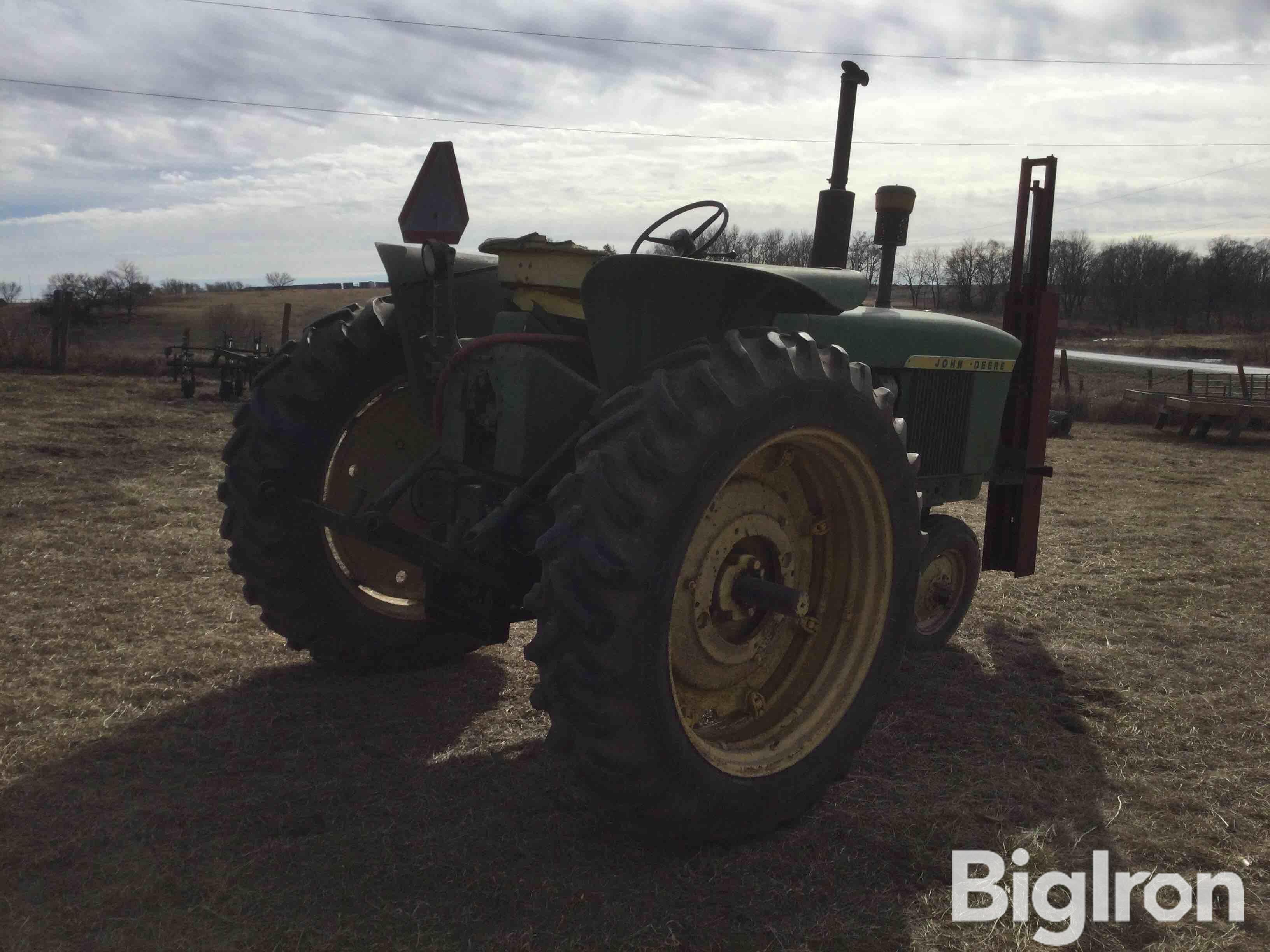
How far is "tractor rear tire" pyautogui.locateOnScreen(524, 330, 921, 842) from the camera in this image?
2.27 m

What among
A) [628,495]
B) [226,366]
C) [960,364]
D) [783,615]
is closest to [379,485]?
[783,615]

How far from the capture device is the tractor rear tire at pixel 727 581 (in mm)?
2270

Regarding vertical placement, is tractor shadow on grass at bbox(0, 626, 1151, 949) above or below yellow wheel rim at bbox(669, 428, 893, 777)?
below

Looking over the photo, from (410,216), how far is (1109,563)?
4.86 metres

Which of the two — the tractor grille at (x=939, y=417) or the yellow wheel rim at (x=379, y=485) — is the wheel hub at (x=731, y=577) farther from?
the tractor grille at (x=939, y=417)

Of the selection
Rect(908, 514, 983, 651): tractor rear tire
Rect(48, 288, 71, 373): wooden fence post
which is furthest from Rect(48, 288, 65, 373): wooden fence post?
Rect(908, 514, 983, 651): tractor rear tire

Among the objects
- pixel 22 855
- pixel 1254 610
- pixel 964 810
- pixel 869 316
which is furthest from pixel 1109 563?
pixel 22 855

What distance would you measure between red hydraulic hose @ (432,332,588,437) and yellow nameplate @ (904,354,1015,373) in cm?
180

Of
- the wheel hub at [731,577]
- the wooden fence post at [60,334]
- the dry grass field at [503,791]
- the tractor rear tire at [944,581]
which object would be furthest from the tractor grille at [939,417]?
the wooden fence post at [60,334]

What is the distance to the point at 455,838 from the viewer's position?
2.68 metres

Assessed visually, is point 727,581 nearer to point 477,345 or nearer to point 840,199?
point 477,345

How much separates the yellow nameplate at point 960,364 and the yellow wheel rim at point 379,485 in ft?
6.98

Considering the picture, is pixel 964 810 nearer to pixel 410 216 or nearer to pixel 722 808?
pixel 722 808

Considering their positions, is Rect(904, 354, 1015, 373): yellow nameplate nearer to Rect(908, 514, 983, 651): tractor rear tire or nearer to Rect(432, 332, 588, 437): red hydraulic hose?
Rect(908, 514, 983, 651): tractor rear tire
